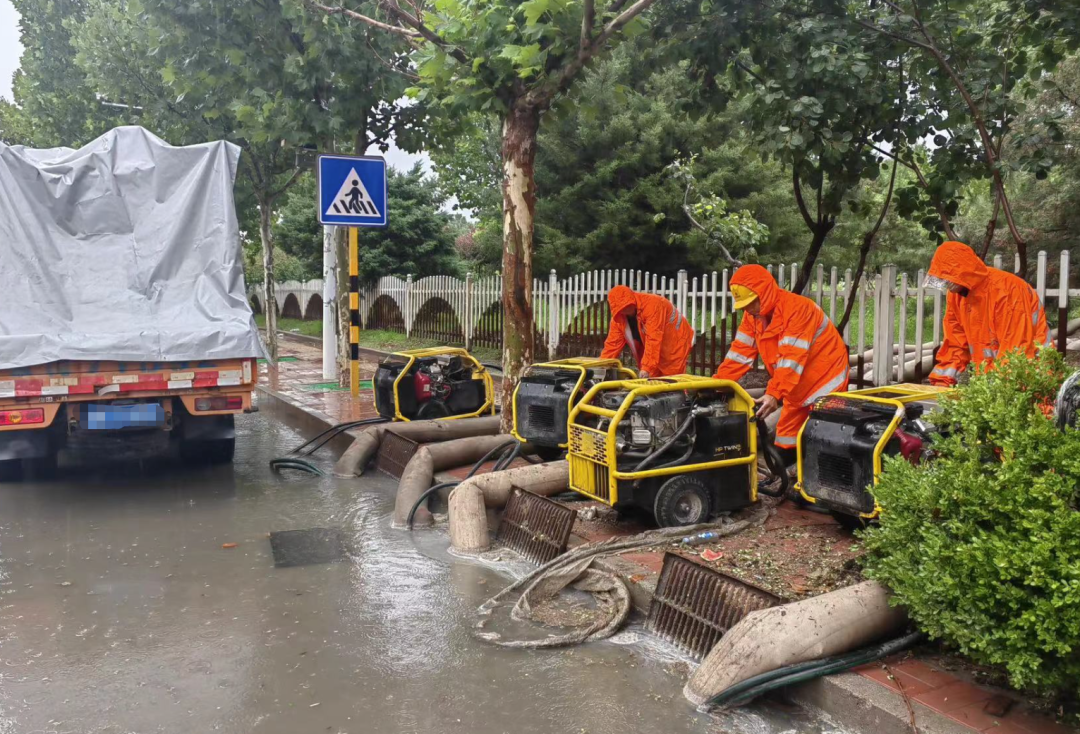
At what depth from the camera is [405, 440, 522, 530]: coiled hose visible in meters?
6.38

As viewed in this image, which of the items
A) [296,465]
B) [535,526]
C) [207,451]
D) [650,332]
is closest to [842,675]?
[535,526]

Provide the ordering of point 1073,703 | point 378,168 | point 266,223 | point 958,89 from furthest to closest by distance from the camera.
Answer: point 266,223 < point 378,168 < point 958,89 < point 1073,703

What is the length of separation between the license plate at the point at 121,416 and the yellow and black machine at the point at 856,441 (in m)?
5.24

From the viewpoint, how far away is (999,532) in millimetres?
2936

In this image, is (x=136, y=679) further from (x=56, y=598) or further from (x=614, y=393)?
(x=614, y=393)

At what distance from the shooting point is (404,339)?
70.6ft

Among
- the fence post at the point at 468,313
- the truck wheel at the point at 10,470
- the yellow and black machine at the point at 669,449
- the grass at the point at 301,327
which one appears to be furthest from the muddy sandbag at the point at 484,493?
the grass at the point at 301,327

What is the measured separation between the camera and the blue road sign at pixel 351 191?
405 inches

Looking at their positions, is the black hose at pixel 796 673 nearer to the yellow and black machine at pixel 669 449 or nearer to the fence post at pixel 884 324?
the yellow and black machine at pixel 669 449

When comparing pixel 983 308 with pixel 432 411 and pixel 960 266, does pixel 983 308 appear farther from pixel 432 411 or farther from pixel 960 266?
pixel 432 411

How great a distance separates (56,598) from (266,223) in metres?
13.3

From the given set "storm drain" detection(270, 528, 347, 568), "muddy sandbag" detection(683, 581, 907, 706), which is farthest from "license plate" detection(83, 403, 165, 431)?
"muddy sandbag" detection(683, 581, 907, 706)

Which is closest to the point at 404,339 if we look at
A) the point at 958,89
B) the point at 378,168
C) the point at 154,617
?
the point at 378,168

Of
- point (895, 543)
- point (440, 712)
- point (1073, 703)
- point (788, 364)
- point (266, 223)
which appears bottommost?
point (440, 712)
